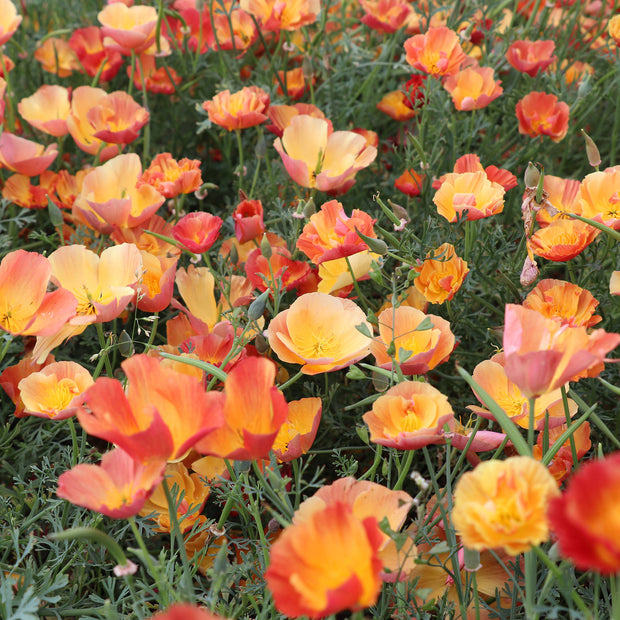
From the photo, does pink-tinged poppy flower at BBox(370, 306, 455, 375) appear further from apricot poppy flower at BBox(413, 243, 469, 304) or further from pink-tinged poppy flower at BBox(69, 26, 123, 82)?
pink-tinged poppy flower at BBox(69, 26, 123, 82)

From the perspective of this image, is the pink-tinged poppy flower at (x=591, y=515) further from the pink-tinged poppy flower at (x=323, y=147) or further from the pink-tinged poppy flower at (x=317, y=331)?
the pink-tinged poppy flower at (x=323, y=147)

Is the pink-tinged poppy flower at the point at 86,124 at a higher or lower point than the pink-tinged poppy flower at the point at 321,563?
lower

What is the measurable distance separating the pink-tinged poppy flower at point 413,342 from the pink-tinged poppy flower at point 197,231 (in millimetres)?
326

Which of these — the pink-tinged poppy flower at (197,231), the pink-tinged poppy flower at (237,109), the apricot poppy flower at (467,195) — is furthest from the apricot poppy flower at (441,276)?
the pink-tinged poppy flower at (237,109)

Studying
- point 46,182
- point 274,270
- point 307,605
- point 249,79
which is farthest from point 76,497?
point 249,79

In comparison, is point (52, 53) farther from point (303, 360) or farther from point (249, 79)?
point (303, 360)

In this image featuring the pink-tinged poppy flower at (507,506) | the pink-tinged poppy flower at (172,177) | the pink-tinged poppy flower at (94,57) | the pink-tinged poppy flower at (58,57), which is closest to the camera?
the pink-tinged poppy flower at (507,506)

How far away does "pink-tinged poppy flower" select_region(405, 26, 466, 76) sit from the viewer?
54.1 inches

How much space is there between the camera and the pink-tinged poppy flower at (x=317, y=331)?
3.27 feet

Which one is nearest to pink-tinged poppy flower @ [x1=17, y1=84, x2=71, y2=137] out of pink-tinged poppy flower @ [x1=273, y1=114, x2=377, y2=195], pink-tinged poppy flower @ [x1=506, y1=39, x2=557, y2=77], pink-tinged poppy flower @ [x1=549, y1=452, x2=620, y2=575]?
pink-tinged poppy flower @ [x1=273, y1=114, x2=377, y2=195]

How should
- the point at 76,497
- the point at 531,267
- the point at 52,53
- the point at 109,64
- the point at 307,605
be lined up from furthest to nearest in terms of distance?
the point at 52,53 → the point at 109,64 → the point at 531,267 → the point at 76,497 → the point at 307,605

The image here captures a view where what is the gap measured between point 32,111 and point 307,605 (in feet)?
4.36

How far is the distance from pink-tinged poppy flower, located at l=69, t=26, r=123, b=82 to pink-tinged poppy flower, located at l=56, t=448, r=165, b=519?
123cm

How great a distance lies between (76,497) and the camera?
0.70m
